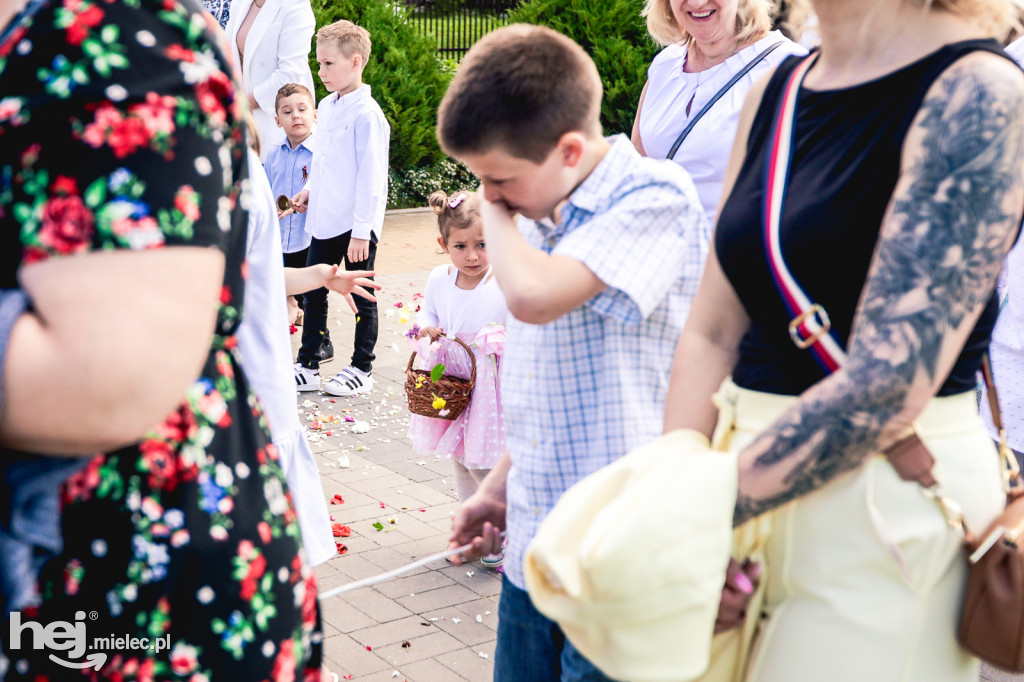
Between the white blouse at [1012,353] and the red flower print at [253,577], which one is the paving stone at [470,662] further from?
the red flower print at [253,577]

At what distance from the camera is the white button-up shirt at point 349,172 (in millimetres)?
7289

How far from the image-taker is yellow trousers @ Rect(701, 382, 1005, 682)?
61.0 inches

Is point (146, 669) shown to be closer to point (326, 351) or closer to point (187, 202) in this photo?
point (187, 202)

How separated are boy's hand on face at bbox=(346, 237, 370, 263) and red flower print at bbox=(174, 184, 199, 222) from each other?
19.7ft

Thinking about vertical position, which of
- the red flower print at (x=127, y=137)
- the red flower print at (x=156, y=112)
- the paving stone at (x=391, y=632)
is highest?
the red flower print at (x=156, y=112)

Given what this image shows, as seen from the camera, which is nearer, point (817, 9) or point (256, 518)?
point (256, 518)

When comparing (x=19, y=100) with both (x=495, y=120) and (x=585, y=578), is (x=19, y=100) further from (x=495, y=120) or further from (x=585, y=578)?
(x=495, y=120)

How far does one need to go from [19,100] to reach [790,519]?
3.93 ft

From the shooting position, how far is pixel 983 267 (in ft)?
4.83

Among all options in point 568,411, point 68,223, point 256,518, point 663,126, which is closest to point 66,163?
point 68,223

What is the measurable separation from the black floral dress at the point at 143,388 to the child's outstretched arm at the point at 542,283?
749 millimetres

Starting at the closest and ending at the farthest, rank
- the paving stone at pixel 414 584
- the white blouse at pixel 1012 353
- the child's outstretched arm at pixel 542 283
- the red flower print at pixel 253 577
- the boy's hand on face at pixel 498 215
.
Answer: the red flower print at pixel 253 577 < the child's outstretched arm at pixel 542 283 < the boy's hand on face at pixel 498 215 < the white blouse at pixel 1012 353 < the paving stone at pixel 414 584

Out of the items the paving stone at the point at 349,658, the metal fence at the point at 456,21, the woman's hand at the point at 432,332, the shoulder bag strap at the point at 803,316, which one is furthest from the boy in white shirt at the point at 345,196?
the metal fence at the point at 456,21

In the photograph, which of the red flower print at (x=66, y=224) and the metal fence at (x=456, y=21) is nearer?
the red flower print at (x=66, y=224)
